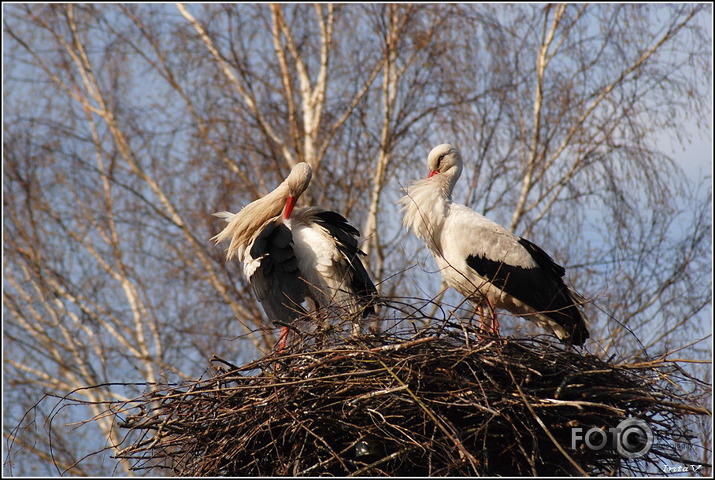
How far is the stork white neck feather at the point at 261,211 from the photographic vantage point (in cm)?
594

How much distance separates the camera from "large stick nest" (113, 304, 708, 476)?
383 centimetres

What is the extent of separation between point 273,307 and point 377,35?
14.1 ft

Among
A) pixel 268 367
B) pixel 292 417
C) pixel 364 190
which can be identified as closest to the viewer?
pixel 292 417

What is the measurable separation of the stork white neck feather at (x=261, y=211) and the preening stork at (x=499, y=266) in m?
0.77

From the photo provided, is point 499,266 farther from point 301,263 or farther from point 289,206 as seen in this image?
point 289,206

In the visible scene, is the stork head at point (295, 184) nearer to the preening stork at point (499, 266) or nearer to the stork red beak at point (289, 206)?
the stork red beak at point (289, 206)

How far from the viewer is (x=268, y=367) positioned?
14.1 ft

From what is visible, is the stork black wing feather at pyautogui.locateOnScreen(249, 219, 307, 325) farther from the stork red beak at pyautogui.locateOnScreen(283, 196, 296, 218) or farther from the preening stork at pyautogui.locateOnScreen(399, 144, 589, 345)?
the preening stork at pyautogui.locateOnScreen(399, 144, 589, 345)

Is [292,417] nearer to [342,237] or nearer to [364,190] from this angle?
[342,237]

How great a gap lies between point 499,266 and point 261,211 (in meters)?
1.48

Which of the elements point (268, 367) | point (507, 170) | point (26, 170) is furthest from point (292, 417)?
point (26, 170)

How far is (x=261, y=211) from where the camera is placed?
595cm

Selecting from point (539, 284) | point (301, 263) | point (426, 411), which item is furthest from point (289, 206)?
point (426, 411)

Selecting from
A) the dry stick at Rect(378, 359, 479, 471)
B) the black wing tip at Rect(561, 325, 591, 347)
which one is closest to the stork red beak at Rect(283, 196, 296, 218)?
the black wing tip at Rect(561, 325, 591, 347)
